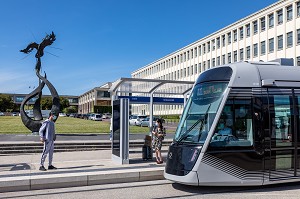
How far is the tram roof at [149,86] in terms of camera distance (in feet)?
47.2

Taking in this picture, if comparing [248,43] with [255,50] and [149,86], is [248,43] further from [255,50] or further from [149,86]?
[149,86]

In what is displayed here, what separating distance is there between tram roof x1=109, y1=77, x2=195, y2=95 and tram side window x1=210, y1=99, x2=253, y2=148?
6.07 meters

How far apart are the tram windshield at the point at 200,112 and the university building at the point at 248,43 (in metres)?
39.2

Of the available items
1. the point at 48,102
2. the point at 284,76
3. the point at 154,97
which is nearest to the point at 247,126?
the point at 284,76

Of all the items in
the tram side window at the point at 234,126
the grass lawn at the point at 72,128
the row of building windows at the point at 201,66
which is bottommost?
the grass lawn at the point at 72,128

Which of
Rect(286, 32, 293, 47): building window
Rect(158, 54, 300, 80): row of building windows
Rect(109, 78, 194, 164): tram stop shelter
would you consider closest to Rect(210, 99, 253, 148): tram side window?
Rect(109, 78, 194, 164): tram stop shelter

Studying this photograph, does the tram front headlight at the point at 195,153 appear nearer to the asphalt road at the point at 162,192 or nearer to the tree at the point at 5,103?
the asphalt road at the point at 162,192

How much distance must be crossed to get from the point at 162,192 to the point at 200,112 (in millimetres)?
2112

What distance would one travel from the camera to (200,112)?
345 inches

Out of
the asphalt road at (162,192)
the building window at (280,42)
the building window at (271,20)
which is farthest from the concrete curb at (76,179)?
the building window at (271,20)

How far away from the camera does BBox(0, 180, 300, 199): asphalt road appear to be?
26.0 ft

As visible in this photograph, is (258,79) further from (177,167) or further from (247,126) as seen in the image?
(177,167)

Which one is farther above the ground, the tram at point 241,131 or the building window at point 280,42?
the building window at point 280,42

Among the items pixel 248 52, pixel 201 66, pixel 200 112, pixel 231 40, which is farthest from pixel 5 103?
pixel 200 112
